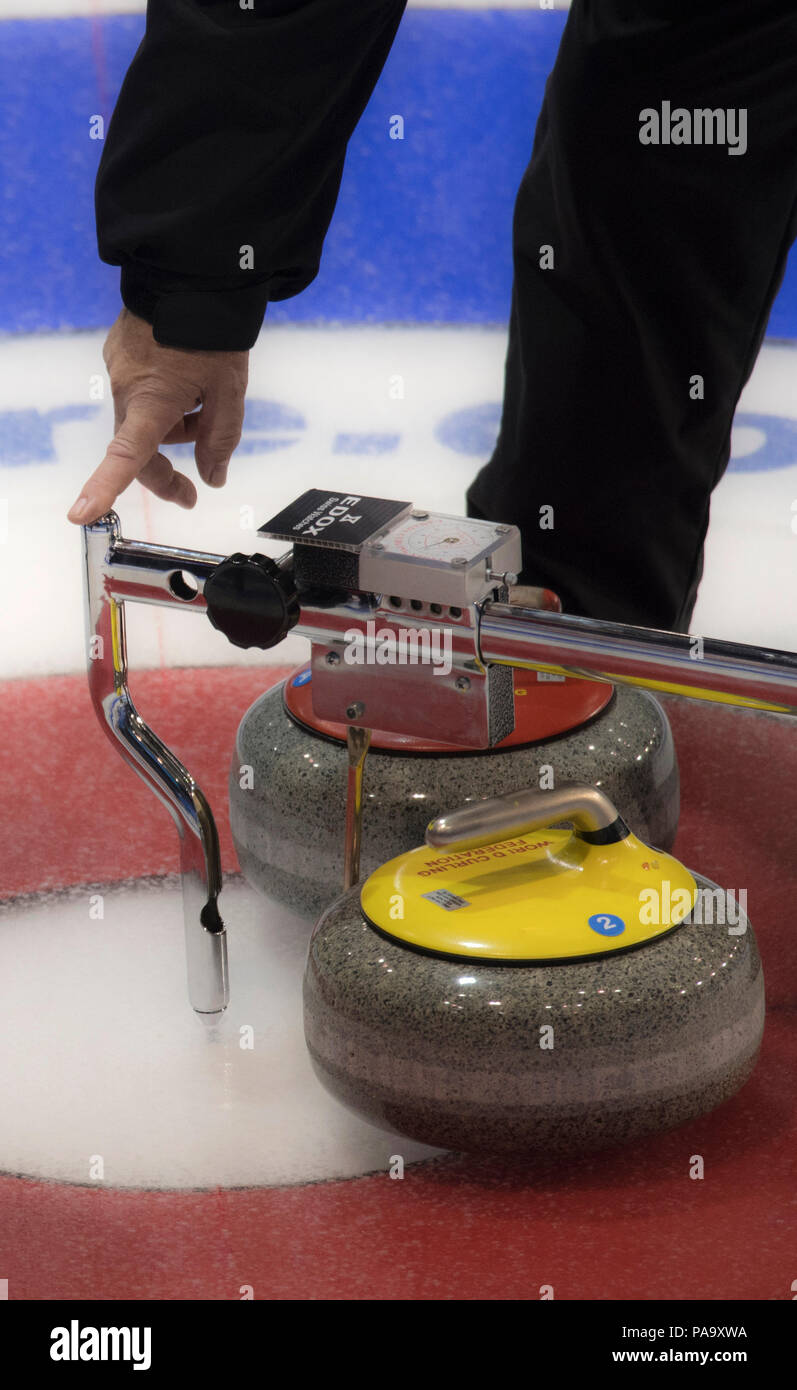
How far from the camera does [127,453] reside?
103cm

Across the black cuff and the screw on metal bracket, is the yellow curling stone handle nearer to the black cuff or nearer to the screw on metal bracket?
the screw on metal bracket

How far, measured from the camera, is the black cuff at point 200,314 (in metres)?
1.06

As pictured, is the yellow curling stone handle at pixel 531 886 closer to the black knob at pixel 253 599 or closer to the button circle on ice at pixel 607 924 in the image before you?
the button circle on ice at pixel 607 924

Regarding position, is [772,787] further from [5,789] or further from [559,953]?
[5,789]

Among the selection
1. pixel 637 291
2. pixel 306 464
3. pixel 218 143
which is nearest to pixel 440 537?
pixel 218 143

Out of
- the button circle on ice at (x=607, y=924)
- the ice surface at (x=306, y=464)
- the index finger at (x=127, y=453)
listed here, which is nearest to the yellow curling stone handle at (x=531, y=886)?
the button circle on ice at (x=607, y=924)

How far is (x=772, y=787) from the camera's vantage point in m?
1.41

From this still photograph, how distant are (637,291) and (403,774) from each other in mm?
543

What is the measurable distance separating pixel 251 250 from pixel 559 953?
0.53m

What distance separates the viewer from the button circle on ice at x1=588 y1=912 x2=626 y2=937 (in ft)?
2.98

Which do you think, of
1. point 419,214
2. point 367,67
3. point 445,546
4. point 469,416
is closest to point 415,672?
point 445,546

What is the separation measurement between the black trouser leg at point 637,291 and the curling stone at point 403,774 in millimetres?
305

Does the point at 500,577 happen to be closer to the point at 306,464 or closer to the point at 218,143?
the point at 218,143

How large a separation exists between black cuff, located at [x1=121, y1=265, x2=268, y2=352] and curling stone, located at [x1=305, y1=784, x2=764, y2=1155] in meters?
0.37
